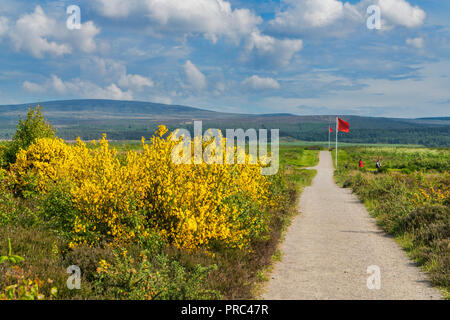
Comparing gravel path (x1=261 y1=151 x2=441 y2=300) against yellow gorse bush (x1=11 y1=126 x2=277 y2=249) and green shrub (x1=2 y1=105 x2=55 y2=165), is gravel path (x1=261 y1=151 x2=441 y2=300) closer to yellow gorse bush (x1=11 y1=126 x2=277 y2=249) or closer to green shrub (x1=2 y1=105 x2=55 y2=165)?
yellow gorse bush (x1=11 y1=126 x2=277 y2=249)

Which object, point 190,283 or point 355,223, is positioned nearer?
point 190,283

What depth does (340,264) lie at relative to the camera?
33.2 feet

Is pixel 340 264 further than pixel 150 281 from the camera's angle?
Yes

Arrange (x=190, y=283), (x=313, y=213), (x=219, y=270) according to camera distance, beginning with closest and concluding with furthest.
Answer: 1. (x=190, y=283)
2. (x=219, y=270)
3. (x=313, y=213)

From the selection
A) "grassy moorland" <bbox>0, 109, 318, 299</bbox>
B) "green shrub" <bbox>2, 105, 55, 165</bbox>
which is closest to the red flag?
"green shrub" <bbox>2, 105, 55, 165</bbox>

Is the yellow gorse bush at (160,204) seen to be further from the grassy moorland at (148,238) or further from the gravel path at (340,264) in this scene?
the gravel path at (340,264)

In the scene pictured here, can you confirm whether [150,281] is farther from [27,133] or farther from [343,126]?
[343,126]

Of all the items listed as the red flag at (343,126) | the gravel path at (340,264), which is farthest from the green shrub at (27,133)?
the red flag at (343,126)

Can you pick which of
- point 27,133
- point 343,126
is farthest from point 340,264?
point 343,126

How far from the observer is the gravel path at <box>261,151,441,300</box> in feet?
26.2

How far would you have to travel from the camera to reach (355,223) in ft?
53.1

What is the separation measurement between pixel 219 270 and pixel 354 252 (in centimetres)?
525
